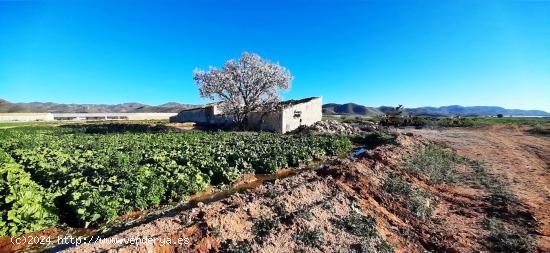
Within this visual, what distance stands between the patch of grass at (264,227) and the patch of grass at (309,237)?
67 cm

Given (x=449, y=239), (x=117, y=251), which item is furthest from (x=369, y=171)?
(x=117, y=251)

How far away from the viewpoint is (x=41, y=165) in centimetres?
1388

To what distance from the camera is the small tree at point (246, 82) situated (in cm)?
3872

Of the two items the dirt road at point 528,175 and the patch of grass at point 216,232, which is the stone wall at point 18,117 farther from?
the dirt road at point 528,175

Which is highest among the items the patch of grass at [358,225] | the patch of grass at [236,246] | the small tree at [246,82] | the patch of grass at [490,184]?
the small tree at [246,82]

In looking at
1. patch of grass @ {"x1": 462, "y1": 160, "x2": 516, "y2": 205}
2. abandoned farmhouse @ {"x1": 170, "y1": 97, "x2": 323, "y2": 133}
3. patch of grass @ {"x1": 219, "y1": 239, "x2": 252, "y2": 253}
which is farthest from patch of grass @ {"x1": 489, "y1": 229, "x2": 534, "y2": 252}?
abandoned farmhouse @ {"x1": 170, "y1": 97, "x2": 323, "y2": 133}

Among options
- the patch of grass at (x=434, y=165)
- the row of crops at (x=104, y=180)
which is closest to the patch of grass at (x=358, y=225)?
the row of crops at (x=104, y=180)

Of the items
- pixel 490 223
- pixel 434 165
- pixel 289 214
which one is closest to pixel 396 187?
pixel 490 223

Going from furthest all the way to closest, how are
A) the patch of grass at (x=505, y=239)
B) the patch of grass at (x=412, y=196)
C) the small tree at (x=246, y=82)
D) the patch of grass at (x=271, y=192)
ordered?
the small tree at (x=246, y=82) < the patch of grass at (x=412, y=196) < the patch of grass at (x=271, y=192) < the patch of grass at (x=505, y=239)

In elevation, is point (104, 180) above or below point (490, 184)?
above

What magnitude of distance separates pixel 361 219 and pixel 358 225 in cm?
41

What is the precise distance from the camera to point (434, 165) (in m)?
18.5

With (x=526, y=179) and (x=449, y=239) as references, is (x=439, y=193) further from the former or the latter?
(x=526, y=179)

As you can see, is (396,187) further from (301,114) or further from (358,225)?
(301,114)
